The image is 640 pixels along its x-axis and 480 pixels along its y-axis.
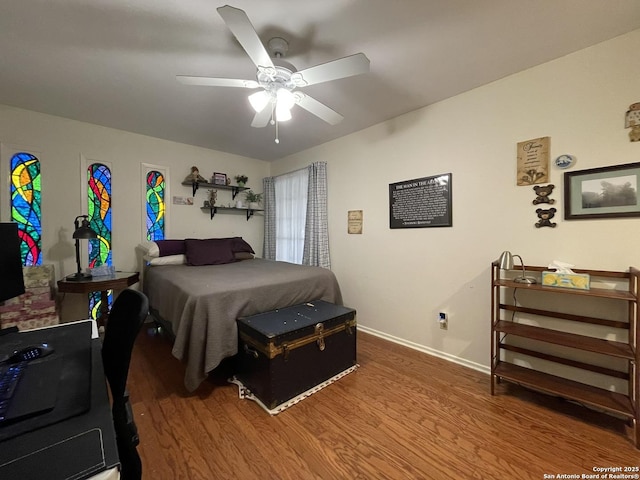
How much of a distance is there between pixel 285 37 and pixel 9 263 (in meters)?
2.05

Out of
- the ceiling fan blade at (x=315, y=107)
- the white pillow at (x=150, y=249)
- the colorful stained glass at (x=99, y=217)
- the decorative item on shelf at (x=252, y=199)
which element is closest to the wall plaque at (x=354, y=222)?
the ceiling fan blade at (x=315, y=107)

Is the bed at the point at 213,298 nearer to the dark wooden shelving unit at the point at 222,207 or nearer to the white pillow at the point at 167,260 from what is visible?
the white pillow at the point at 167,260

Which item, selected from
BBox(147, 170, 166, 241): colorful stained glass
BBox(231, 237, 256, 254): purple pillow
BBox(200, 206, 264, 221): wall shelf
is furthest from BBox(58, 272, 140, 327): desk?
BBox(200, 206, 264, 221): wall shelf

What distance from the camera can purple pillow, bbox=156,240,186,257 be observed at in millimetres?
3119

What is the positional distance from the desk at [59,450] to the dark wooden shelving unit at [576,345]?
7.00ft

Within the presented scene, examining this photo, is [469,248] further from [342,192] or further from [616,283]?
[342,192]

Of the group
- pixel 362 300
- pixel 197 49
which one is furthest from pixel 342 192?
pixel 197 49

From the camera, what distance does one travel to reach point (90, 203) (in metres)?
2.99

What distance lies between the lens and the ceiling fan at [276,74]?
1283mm

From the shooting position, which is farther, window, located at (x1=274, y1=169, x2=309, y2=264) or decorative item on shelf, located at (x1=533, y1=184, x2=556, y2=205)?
window, located at (x1=274, y1=169, x2=309, y2=264)

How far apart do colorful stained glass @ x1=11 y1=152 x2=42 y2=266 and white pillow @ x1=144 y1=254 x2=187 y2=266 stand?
98 cm

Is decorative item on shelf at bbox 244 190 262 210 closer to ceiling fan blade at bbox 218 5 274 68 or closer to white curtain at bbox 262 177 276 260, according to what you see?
white curtain at bbox 262 177 276 260

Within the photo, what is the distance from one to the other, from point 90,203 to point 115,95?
1.36m

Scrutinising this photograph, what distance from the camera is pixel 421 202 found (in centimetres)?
Answer: 261
